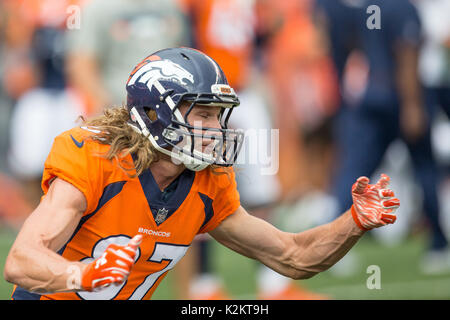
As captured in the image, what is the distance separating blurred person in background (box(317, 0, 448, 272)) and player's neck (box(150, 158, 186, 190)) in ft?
13.8

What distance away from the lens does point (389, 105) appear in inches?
322

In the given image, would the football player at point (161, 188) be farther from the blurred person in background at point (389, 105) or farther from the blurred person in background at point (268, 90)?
the blurred person in background at point (389, 105)

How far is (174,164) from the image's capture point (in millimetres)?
3811

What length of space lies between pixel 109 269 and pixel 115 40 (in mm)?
3856

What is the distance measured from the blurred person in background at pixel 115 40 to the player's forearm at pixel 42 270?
3392 mm

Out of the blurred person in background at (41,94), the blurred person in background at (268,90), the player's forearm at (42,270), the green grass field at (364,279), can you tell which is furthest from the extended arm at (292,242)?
the blurred person in background at (41,94)

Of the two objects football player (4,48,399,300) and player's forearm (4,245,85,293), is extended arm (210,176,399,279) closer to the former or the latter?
football player (4,48,399,300)

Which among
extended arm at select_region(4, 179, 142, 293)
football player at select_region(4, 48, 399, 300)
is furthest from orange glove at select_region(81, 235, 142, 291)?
football player at select_region(4, 48, 399, 300)

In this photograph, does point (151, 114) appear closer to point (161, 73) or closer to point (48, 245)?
A: point (161, 73)

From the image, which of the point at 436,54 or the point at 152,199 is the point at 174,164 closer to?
the point at 152,199

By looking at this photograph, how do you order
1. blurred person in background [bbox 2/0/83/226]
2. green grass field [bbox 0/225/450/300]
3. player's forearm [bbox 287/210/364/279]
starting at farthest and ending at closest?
blurred person in background [bbox 2/0/83/226]
green grass field [bbox 0/225/450/300]
player's forearm [bbox 287/210/364/279]

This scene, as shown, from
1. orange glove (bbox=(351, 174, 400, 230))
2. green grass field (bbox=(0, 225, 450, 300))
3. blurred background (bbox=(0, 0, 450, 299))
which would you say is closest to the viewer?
orange glove (bbox=(351, 174, 400, 230))

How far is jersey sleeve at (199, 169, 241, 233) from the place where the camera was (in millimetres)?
3963

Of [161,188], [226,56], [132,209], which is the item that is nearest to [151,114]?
[161,188]
